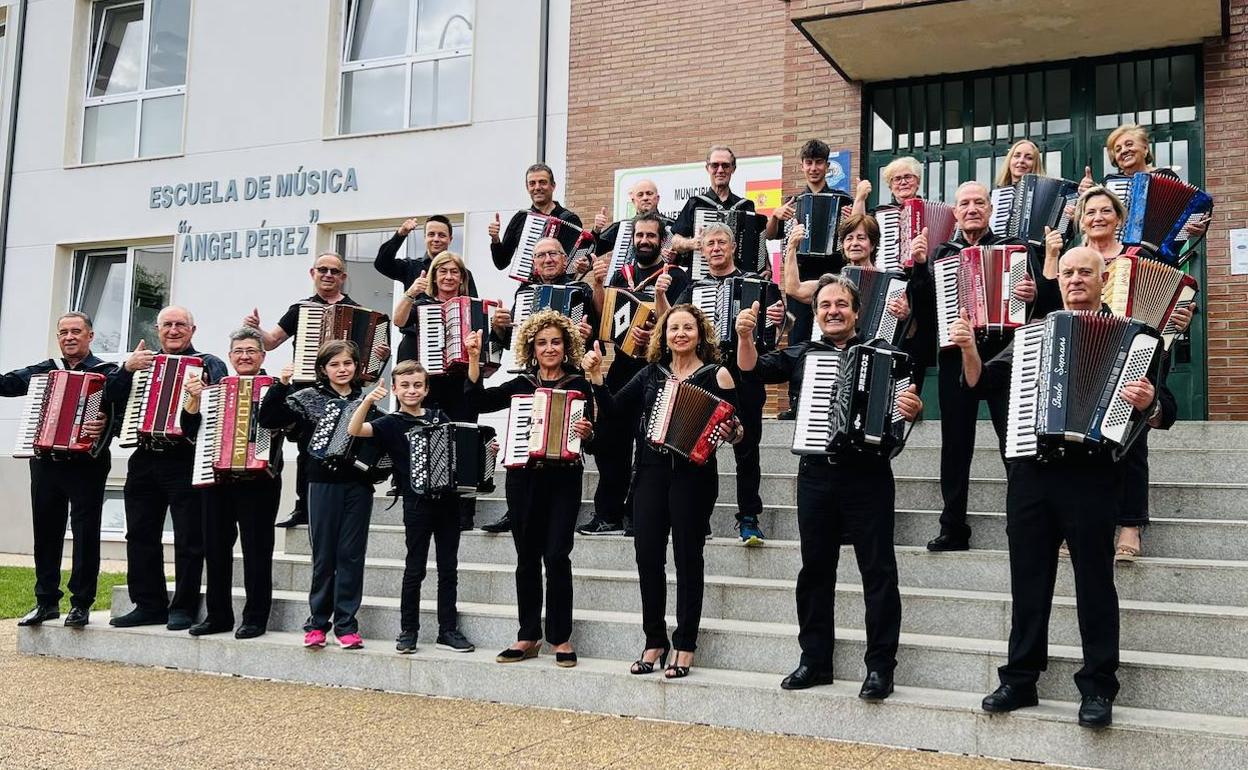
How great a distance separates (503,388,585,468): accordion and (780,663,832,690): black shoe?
1.60m

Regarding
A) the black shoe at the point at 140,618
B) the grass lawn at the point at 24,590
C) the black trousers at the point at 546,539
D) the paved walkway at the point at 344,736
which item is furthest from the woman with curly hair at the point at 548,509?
the grass lawn at the point at 24,590

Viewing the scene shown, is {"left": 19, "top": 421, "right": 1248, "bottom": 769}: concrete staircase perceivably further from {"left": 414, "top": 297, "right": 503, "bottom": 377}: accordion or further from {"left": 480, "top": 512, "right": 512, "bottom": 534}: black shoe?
{"left": 414, "top": 297, "right": 503, "bottom": 377}: accordion

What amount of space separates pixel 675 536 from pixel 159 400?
347 cm

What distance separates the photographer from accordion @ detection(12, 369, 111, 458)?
24.7 feet

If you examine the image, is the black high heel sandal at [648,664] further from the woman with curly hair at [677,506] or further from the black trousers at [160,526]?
the black trousers at [160,526]

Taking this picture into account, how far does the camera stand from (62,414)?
7520 mm

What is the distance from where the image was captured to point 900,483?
7.42 meters

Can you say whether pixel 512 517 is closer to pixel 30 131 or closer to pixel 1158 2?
pixel 1158 2

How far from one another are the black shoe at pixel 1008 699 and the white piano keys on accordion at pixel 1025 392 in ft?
3.18

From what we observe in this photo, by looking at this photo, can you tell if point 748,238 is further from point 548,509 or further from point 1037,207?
point 548,509

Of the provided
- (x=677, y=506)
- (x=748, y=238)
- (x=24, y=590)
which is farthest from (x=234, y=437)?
(x=24, y=590)

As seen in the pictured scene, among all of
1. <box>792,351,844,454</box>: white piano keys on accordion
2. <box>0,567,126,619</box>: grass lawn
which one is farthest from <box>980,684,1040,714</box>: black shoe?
<box>0,567,126,619</box>: grass lawn

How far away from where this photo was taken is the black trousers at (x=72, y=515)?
7.66m

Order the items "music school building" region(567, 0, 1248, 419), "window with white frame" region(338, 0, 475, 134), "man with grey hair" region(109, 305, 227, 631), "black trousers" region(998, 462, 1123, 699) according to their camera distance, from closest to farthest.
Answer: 1. "black trousers" region(998, 462, 1123, 699)
2. "man with grey hair" region(109, 305, 227, 631)
3. "music school building" region(567, 0, 1248, 419)
4. "window with white frame" region(338, 0, 475, 134)
